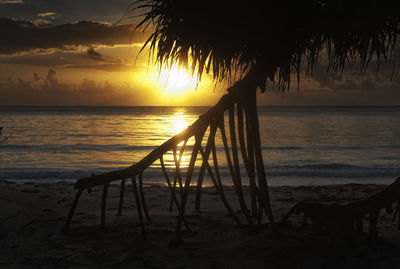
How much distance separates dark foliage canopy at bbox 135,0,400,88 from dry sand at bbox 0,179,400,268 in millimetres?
1676

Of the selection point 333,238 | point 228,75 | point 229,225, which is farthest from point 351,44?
point 229,225

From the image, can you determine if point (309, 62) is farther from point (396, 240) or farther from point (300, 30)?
point (396, 240)

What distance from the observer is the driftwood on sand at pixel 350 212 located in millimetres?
3682

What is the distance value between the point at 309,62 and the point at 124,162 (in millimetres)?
15121

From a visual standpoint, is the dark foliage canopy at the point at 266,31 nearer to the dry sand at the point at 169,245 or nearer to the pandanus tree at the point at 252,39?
the pandanus tree at the point at 252,39

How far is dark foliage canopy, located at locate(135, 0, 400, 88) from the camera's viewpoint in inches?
130

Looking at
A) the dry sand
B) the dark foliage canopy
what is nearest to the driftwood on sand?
the dry sand

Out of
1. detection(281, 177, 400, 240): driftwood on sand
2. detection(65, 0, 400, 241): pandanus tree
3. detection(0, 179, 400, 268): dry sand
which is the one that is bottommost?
detection(0, 179, 400, 268): dry sand

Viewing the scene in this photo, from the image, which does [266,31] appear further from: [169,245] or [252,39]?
[169,245]

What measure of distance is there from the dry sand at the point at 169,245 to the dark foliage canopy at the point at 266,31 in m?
1.68

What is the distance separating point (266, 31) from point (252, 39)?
6.1 inches

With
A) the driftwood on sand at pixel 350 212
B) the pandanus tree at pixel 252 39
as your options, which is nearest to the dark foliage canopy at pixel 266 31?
the pandanus tree at pixel 252 39

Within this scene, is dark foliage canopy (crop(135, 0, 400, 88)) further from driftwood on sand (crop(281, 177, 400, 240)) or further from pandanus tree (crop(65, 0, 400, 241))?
driftwood on sand (crop(281, 177, 400, 240))

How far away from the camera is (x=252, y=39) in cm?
370
